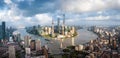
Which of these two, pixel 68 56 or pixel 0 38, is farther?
pixel 0 38

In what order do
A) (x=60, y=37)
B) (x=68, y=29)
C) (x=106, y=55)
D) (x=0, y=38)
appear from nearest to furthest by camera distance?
(x=106, y=55) < (x=0, y=38) < (x=60, y=37) < (x=68, y=29)

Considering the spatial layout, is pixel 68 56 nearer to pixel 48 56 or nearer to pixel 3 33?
pixel 48 56

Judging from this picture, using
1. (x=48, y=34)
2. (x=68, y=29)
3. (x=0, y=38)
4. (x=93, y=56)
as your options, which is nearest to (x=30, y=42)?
(x=0, y=38)

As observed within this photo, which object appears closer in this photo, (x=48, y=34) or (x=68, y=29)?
(x=48, y=34)

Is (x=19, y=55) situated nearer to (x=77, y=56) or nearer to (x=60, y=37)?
(x=77, y=56)

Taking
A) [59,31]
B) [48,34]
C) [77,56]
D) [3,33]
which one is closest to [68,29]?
[59,31]

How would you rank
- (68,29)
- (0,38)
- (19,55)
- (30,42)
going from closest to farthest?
(19,55), (30,42), (0,38), (68,29)

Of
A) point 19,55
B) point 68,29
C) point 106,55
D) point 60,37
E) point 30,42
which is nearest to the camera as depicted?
point 106,55

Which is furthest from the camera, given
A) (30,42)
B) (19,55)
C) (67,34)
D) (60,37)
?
(67,34)
